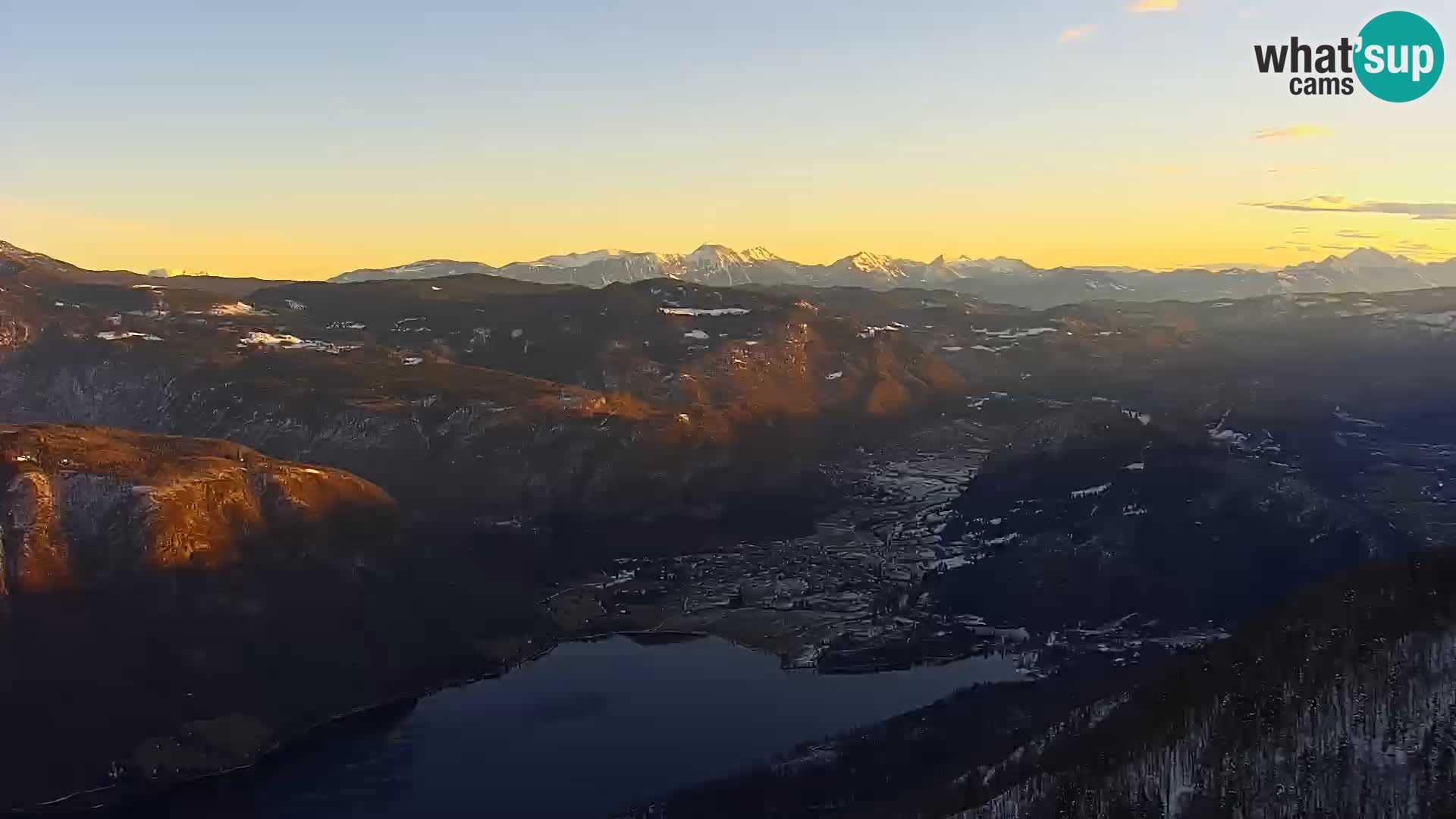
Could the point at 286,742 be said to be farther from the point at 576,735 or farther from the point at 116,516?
the point at 116,516

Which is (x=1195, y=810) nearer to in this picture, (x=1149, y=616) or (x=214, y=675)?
(x=1149, y=616)

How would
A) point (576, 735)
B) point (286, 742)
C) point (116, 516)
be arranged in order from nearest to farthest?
point (286, 742)
point (576, 735)
point (116, 516)

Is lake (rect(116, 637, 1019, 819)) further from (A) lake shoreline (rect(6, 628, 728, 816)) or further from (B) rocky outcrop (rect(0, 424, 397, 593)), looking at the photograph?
(B) rocky outcrop (rect(0, 424, 397, 593))

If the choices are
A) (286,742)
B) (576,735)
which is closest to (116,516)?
(286,742)

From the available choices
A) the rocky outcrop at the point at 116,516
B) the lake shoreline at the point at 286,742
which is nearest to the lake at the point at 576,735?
the lake shoreline at the point at 286,742

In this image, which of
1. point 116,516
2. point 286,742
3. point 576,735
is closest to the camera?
point 286,742

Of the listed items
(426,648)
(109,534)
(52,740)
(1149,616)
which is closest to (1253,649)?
(1149,616)
